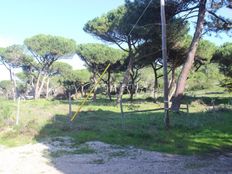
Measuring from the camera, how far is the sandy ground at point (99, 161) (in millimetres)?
8180

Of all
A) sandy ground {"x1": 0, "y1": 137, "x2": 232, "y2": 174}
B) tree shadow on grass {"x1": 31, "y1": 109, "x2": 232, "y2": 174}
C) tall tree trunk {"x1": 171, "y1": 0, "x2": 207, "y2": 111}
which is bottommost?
sandy ground {"x1": 0, "y1": 137, "x2": 232, "y2": 174}

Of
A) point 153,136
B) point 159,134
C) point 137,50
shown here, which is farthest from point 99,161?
point 137,50

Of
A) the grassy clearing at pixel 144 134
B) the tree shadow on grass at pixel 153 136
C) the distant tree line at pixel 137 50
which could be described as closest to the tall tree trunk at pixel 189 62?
the distant tree line at pixel 137 50

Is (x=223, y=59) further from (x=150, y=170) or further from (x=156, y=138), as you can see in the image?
(x=150, y=170)

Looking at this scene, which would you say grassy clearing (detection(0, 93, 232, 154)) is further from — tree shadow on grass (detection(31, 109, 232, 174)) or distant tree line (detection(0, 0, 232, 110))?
distant tree line (detection(0, 0, 232, 110))

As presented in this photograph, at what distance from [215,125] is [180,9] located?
856 cm

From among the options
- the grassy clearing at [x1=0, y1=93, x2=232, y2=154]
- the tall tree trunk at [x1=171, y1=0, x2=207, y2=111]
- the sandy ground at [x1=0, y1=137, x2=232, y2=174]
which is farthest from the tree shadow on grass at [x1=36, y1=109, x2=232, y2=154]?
the tall tree trunk at [x1=171, y1=0, x2=207, y2=111]

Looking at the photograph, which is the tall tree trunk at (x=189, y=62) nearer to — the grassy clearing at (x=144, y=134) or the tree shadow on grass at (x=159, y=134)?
the tree shadow on grass at (x=159, y=134)

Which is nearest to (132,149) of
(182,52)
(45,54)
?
(182,52)

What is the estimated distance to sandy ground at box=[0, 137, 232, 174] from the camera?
818cm

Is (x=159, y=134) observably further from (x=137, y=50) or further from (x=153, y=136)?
(x=137, y=50)

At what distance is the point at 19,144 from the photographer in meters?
11.6

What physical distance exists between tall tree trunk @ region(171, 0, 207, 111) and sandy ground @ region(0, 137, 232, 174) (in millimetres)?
8841

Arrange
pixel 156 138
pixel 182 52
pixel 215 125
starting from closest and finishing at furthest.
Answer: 1. pixel 156 138
2. pixel 215 125
3. pixel 182 52
